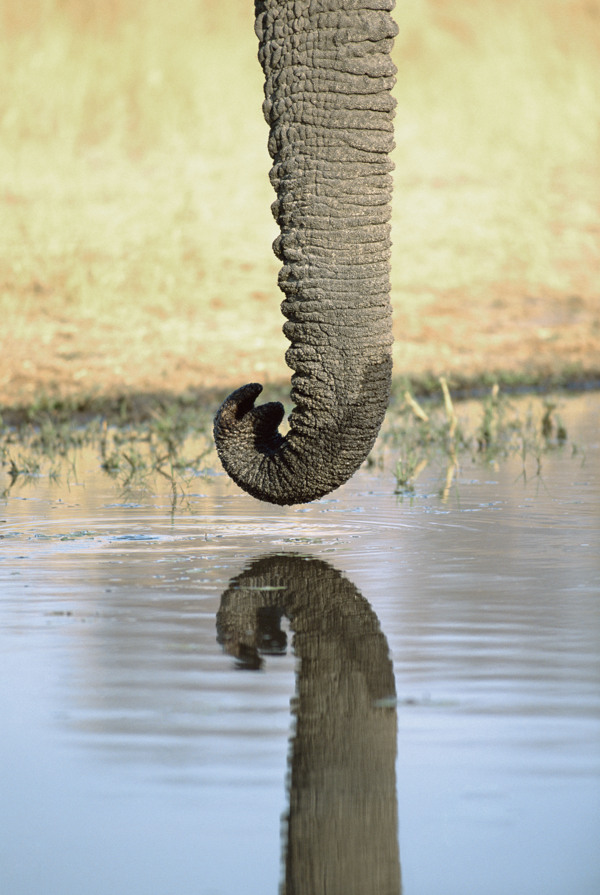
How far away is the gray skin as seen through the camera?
564 centimetres

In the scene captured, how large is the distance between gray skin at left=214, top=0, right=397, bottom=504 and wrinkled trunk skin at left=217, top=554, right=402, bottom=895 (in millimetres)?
613

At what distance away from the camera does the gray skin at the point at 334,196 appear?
18.5ft

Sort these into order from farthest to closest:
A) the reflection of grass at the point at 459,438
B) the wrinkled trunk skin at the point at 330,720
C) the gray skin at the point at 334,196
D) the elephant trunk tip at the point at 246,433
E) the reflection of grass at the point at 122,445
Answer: the reflection of grass at the point at 459,438
the reflection of grass at the point at 122,445
the elephant trunk tip at the point at 246,433
the gray skin at the point at 334,196
the wrinkled trunk skin at the point at 330,720

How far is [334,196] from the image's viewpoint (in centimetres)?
564

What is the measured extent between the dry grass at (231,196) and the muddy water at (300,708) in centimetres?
735

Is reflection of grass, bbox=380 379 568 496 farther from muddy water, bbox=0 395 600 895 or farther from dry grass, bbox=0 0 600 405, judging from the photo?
dry grass, bbox=0 0 600 405

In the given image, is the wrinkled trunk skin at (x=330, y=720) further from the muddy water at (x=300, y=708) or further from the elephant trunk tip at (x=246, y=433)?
the elephant trunk tip at (x=246, y=433)

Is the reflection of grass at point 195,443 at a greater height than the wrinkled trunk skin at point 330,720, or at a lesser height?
greater

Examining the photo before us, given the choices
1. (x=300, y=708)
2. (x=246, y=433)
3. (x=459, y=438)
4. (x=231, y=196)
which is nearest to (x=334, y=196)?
(x=246, y=433)

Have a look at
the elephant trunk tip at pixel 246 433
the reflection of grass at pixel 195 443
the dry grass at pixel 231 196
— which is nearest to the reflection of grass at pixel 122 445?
the reflection of grass at pixel 195 443

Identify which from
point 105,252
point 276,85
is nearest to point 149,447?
point 276,85

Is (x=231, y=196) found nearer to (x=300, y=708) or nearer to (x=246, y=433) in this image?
(x=246, y=433)

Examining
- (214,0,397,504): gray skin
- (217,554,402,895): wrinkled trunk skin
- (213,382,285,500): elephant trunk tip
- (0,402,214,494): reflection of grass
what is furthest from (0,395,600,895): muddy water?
(0,402,214,494): reflection of grass

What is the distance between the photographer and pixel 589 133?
28906 millimetres
